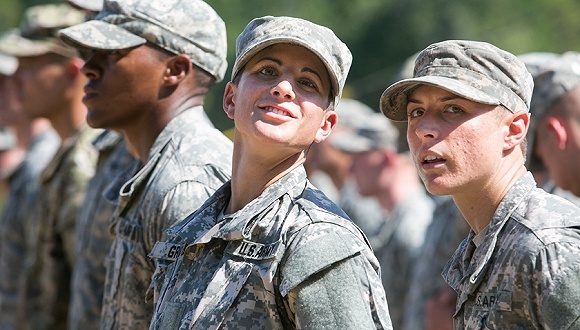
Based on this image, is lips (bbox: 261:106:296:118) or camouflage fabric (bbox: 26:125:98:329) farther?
camouflage fabric (bbox: 26:125:98:329)

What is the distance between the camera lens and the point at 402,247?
9.33 metres

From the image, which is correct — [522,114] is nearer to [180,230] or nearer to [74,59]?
[180,230]

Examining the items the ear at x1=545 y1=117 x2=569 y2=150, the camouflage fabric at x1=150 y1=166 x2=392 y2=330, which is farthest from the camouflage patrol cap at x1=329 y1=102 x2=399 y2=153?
the camouflage fabric at x1=150 y1=166 x2=392 y2=330

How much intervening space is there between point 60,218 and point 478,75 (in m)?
4.31

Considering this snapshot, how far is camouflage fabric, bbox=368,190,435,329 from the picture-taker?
9.27 m

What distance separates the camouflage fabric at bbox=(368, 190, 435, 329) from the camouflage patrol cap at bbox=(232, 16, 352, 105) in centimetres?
512

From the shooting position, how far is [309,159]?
12.8 meters

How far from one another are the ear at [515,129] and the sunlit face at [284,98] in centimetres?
66

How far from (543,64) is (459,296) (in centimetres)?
267

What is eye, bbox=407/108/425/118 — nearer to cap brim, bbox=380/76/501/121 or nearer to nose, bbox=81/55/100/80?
cap brim, bbox=380/76/501/121

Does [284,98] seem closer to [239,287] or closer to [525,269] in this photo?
[239,287]

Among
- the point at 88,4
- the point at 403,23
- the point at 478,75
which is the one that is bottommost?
the point at 403,23

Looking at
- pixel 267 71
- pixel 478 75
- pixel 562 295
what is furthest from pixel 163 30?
pixel 562 295

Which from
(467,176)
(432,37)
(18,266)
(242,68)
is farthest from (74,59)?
(432,37)
